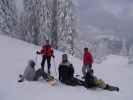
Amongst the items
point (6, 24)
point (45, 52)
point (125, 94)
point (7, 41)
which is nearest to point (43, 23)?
point (6, 24)

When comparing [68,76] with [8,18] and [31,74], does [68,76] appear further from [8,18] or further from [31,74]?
[8,18]

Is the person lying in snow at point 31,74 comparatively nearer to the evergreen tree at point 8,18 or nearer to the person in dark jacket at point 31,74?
the person in dark jacket at point 31,74

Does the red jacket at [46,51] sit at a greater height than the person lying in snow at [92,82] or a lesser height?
greater

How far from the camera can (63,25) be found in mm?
41719

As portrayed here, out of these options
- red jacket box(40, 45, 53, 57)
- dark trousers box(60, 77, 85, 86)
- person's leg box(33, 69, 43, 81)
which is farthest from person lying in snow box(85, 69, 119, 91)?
red jacket box(40, 45, 53, 57)

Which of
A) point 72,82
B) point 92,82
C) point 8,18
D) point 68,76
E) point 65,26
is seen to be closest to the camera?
point 92,82

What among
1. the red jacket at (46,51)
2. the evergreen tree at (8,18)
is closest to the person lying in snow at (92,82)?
the red jacket at (46,51)

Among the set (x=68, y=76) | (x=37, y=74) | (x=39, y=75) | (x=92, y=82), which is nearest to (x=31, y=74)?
(x=37, y=74)

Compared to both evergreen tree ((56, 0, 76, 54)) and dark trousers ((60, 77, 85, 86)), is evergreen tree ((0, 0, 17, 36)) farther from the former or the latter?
dark trousers ((60, 77, 85, 86))

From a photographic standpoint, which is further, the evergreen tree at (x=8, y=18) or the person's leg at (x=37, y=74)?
the evergreen tree at (x=8, y=18)

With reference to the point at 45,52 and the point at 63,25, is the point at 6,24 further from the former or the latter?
the point at 45,52

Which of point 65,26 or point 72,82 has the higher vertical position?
point 65,26

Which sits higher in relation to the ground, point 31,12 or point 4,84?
point 31,12

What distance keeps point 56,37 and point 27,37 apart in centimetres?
363
